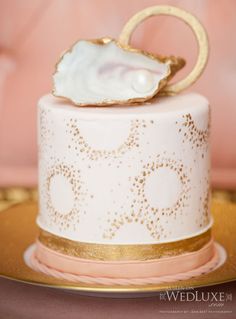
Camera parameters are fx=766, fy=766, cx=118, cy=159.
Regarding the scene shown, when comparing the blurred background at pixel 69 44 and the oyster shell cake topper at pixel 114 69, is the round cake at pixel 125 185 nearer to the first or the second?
the oyster shell cake topper at pixel 114 69

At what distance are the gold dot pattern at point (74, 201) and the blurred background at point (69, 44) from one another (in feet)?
2.11

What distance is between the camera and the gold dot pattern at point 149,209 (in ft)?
4.02

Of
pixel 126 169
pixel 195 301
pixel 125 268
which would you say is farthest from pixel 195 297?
pixel 126 169

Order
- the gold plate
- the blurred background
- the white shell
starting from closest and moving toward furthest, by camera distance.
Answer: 1. the gold plate
2. the white shell
3. the blurred background

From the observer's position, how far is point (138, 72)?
1294mm

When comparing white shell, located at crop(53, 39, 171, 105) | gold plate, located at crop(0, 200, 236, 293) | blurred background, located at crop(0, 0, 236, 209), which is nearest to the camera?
gold plate, located at crop(0, 200, 236, 293)

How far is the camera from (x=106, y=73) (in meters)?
1.32

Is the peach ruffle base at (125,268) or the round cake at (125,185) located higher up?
the round cake at (125,185)

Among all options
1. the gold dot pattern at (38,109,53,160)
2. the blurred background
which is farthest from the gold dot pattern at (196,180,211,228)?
the blurred background

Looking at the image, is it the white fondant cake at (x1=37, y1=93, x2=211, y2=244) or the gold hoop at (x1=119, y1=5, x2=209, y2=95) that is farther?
the gold hoop at (x1=119, y1=5, x2=209, y2=95)

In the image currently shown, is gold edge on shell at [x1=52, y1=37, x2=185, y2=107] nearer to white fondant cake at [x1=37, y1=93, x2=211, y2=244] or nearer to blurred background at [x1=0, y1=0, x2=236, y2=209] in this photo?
white fondant cake at [x1=37, y1=93, x2=211, y2=244]

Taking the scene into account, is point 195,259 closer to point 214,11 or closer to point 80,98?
point 80,98

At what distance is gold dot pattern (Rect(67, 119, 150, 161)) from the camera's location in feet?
3.97

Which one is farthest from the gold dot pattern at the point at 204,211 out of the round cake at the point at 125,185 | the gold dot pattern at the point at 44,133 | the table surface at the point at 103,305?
the gold dot pattern at the point at 44,133
